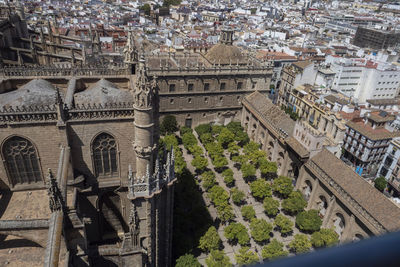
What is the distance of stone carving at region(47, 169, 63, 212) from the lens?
1667cm

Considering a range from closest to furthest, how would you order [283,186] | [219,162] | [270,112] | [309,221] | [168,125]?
1. [309,221]
2. [283,186]
3. [219,162]
4. [270,112]
5. [168,125]

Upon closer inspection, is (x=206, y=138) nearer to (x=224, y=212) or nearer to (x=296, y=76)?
(x=224, y=212)

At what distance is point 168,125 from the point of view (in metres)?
55.0

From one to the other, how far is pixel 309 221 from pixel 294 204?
3.27 metres

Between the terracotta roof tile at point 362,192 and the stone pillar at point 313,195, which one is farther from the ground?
the terracotta roof tile at point 362,192

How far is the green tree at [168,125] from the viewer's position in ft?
181

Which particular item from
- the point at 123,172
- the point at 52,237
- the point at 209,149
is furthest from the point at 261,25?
the point at 52,237

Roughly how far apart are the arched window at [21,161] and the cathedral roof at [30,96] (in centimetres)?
260

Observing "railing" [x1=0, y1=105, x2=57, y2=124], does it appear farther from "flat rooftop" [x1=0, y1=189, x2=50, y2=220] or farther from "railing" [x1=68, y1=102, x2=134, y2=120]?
"flat rooftop" [x1=0, y1=189, x2=50, y2=220]

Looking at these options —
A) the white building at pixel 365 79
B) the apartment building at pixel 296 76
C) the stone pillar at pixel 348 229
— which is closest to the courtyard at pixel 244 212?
the stone pillar at pixel 348 229

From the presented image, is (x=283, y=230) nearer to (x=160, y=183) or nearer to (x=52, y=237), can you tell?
(x=160, y=183)

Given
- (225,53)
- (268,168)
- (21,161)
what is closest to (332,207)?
(268,168)

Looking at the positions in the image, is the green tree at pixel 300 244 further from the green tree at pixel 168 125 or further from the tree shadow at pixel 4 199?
the green tree at pixel 168 125

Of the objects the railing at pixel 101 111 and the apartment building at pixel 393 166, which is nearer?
the railing at pixel 101 111
